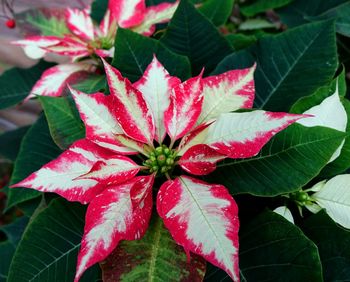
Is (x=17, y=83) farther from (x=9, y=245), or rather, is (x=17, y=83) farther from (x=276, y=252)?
(x=276, y=252)

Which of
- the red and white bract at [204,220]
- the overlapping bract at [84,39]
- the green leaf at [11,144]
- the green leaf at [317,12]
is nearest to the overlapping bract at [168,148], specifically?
the red and white bract at [204,220]

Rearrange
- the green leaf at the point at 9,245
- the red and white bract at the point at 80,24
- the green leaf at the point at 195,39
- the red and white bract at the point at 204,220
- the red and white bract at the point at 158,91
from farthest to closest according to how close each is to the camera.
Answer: the green leaf at the point at 9,245 < the red and white bract at the point at 80,24 < the green leaf at the point at 195,39 < the red and white bract at the point at 158,91 < the red and white bract at the point at 204,220

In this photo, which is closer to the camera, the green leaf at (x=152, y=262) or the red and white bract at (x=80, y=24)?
the green leaf at (x=152, y=262)

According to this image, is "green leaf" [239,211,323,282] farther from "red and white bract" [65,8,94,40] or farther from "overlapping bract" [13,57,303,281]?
"red and white bract" [65,8,94,40]

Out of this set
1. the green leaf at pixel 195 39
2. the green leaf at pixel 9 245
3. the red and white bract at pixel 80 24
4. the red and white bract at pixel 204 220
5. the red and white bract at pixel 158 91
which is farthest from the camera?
the green leaf at pixel 9 245

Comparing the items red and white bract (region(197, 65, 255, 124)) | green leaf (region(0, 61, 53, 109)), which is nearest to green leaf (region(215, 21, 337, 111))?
red and white bract (region(197, 65, 255, 124))

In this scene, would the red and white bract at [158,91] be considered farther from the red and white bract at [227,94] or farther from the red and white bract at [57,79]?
the red and white bract at [57,79]

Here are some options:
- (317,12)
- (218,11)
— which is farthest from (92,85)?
(317,12)
